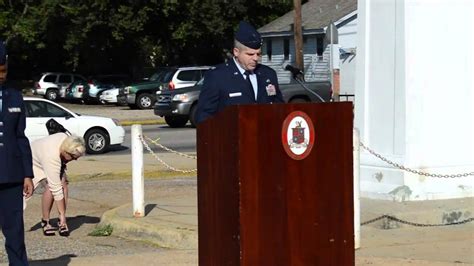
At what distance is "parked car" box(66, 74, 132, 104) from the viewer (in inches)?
1827

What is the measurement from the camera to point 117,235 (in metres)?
10.3

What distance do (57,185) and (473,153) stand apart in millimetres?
4759

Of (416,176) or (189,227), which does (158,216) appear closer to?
(189,227)

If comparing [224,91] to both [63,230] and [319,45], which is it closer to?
[63,230]

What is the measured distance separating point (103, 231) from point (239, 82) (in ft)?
16.1

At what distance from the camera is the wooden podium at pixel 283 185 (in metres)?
4.80

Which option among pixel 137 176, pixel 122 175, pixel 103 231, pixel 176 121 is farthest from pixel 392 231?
pixel 176 121

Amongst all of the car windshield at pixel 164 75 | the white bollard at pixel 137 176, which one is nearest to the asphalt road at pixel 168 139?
the car windshield at pixel 164 75

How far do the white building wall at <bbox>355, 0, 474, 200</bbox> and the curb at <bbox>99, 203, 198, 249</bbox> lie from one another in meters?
2.64

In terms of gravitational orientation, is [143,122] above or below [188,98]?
below

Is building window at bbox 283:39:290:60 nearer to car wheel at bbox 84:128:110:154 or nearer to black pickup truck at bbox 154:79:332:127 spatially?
black pickup truck at bbox 154:79:332:127

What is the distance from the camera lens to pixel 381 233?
31.3ft

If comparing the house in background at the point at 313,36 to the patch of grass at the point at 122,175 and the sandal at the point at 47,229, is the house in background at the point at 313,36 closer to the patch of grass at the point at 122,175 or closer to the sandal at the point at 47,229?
the patch of grass at the point at 122,175

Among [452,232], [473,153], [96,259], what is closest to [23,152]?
[96,259]
